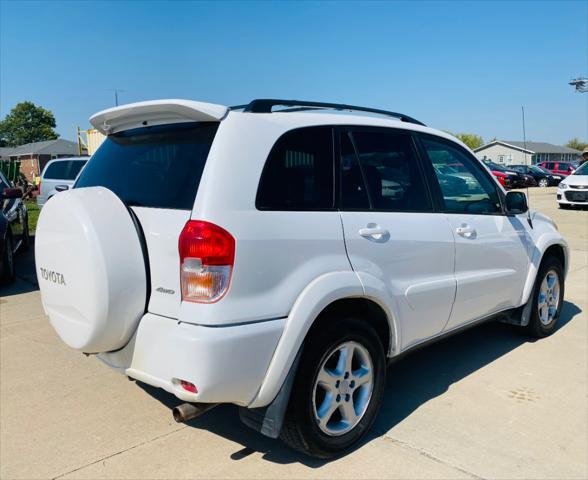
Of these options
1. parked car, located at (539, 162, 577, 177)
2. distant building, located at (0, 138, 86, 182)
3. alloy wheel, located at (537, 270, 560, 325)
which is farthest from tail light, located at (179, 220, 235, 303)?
distant building, located at (0, 138, 86, 182)

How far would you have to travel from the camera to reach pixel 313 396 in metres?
2.78

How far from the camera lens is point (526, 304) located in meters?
4.67

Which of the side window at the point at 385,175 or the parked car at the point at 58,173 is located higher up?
the parked car at the point at 58,173

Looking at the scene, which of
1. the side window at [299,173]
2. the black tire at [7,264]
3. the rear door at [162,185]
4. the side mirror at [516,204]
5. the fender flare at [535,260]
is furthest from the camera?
the black tire at [7,264]

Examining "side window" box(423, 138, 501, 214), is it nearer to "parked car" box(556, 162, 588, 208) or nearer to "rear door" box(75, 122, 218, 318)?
"rear door" box(75, 122, 218, 318)

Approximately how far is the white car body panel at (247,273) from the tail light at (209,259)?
3 cm

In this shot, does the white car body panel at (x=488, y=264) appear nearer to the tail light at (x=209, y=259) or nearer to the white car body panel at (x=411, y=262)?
the white car body panel at (x=411, y=262)

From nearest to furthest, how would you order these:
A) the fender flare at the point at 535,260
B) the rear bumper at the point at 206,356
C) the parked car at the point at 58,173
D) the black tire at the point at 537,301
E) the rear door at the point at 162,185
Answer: the rear bumper at the point at 206,356, the rear door at the point at 162,185, the fender flare at the point at 535,260, the black tire at the point at 537,301, the parked car at the point at 58,173

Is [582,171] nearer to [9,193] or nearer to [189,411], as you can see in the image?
[9,193]

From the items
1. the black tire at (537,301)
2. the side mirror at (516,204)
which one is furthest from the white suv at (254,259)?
the black tire at (537,301)

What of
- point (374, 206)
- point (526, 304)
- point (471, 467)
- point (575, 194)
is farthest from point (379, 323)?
point (575, 194)

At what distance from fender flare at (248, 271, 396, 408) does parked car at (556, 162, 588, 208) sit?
18.3 m

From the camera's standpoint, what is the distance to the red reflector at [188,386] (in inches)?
95.5

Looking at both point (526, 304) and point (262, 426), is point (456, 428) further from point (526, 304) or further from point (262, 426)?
point (526, 304)
